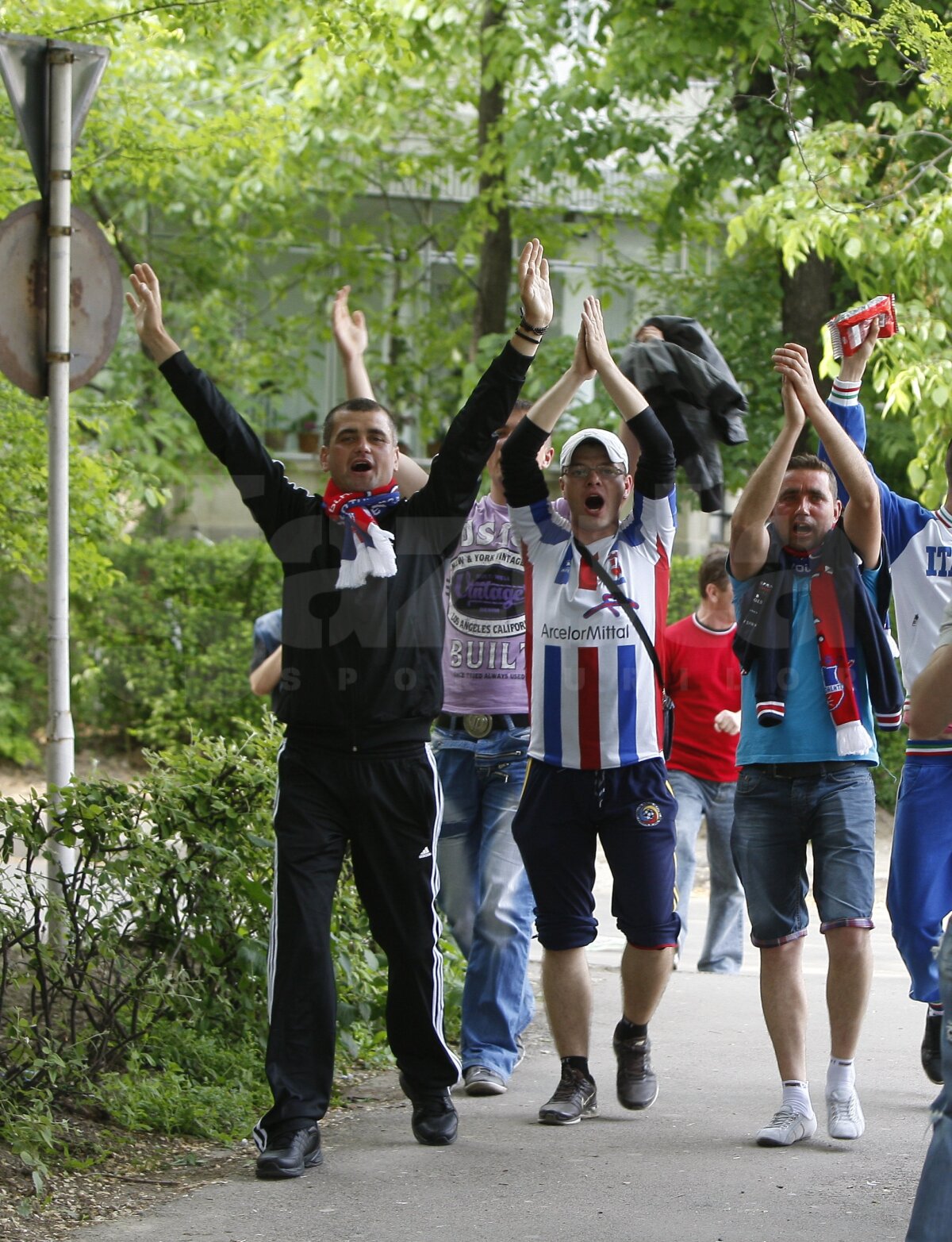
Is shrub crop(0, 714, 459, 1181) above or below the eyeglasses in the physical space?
below

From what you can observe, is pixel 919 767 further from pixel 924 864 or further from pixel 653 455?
pixel 653 455

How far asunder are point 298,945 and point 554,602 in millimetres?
1373

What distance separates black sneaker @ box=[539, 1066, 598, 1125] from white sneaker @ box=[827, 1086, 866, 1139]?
30.5 inches

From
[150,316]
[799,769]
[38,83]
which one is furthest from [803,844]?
[38,83]

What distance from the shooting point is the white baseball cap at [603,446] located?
5.45 metres

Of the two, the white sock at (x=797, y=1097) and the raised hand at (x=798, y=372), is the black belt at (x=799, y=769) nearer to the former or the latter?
the white sock at (x=797, y=1097)

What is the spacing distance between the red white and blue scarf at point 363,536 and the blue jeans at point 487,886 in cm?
114

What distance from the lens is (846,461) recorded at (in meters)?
5.24

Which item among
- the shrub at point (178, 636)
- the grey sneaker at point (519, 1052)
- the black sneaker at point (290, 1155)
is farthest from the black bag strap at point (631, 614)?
the shrub at point (178, 636)

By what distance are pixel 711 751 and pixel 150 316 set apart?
4365 millimetres

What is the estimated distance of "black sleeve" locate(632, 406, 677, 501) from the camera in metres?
5.36

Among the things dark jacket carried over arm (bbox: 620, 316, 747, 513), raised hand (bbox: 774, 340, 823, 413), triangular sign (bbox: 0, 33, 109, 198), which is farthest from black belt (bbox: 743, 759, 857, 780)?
triangular sign (bbox: 0, 33, 109, 198)

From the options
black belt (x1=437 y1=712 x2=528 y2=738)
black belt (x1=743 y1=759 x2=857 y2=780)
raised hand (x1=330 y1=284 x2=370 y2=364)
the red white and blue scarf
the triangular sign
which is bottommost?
black belt (x1=743 y1=759 x2=857 y2=780)

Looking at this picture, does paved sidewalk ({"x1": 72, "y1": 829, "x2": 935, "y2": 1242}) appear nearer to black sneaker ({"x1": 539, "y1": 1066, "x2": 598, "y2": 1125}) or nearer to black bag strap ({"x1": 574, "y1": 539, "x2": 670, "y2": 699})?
black sneaker ({"x1": 539, "y1": 1066, "x2": 598, "y2": 1125})
